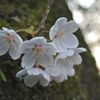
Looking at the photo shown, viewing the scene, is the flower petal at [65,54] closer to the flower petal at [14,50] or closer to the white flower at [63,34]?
the white flower at [63,34]

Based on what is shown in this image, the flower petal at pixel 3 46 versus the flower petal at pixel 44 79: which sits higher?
the flower petal at pixel 3 46

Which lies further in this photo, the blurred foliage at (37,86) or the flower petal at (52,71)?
the blurred foliage at (37,86)

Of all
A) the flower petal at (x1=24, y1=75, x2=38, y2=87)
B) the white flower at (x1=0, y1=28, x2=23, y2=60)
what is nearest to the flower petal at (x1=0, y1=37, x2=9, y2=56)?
the white flower at (x1=0, y1=28, x2=23, y2=60)

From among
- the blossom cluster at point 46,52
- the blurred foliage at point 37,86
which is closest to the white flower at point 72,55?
the blossom cluster at point 46,52

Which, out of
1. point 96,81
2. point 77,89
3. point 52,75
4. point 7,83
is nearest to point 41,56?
point 52,75

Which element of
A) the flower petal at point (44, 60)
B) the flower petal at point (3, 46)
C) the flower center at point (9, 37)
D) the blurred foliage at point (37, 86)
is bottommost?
the blurred foliage at point (37, 86)

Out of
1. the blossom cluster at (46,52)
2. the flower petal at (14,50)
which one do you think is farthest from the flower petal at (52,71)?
the flower petal at (14,50)

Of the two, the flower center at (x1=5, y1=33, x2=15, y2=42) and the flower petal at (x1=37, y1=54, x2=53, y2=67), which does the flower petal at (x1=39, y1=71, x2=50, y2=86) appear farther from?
the flower center at (x1=5, y1=33, x2=15, y2=42)

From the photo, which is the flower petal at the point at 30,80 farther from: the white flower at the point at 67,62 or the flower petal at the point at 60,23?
the flower petal at the point at 60,23
